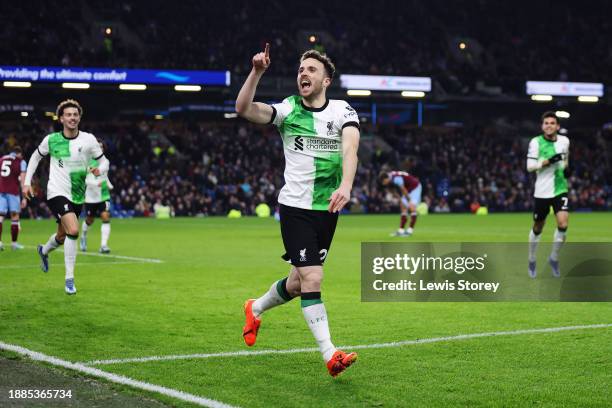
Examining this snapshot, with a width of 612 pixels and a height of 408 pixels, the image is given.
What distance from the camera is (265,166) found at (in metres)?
A: 48.8

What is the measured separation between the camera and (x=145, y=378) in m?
6.37

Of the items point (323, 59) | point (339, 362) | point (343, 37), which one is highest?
point (343, 37)

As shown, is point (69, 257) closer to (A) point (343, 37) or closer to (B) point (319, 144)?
(B) point (319, 144)

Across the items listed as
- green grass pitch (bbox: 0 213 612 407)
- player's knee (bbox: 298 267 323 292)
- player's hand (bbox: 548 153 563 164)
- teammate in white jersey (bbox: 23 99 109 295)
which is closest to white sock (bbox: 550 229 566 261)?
player's hand (bbox: 548 153 563 164)

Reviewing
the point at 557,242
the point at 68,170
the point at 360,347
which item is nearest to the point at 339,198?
the point at 360,347

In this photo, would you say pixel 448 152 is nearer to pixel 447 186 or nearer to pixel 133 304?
pixel 447 186

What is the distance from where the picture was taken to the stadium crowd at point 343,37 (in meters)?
46.5

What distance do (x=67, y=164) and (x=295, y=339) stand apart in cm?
559

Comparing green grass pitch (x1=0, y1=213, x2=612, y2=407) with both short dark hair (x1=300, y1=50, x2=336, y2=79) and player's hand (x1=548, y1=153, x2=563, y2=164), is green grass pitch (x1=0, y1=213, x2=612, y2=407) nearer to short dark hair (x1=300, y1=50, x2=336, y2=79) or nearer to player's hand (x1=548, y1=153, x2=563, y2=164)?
short dark hair (x1=300, y1=50, x2=336, y2=79)

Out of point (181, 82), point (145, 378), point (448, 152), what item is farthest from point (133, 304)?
point (448, 152)

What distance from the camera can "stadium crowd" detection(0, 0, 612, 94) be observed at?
46500mm

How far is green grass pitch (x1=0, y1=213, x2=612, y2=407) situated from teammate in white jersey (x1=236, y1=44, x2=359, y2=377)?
0.84m

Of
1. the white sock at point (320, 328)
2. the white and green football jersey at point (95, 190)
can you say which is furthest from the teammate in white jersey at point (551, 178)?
the white and green football jersey at point (95, 190)

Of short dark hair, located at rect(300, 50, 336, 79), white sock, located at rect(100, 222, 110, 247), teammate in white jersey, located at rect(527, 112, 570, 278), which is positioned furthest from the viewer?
white sock, located at rect(100, 222, 110, 247)
